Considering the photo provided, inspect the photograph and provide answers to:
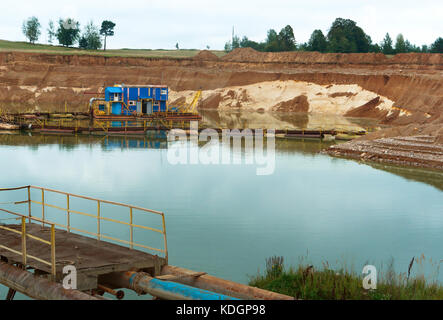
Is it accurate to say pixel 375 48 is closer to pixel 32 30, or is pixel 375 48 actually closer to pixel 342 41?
pixel 342 41

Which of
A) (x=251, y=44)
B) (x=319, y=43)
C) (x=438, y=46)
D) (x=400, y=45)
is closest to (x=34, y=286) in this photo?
(x=319, y=43)

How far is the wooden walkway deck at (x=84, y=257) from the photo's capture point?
32.7ft

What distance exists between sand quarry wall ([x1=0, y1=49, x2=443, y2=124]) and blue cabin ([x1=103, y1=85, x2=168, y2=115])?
65.5ft

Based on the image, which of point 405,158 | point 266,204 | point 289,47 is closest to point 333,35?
point 289,47

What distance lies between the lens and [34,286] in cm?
977

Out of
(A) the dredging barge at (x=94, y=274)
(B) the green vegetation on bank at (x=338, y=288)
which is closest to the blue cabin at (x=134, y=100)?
(A) the dredging barge at (x=94, y=274)

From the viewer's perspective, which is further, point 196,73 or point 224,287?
point 196,73

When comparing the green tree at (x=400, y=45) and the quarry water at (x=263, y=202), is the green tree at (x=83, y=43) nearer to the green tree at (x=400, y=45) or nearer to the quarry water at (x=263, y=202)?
the green tree at (x=400, y=45)

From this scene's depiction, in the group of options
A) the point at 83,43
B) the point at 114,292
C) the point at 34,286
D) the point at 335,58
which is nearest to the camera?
the point at 34,286

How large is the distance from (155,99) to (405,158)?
3669 cm

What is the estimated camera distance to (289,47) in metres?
131

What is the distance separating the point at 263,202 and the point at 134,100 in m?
44.5

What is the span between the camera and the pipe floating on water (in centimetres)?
893

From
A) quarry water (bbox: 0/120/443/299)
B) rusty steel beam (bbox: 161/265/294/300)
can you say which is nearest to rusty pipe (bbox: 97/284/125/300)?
rusty steel beam (bbox: 161/265/294/300)
